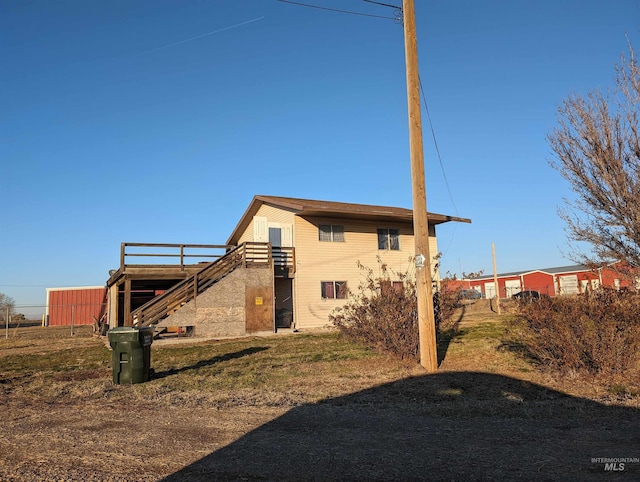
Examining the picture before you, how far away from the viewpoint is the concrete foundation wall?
19969mm

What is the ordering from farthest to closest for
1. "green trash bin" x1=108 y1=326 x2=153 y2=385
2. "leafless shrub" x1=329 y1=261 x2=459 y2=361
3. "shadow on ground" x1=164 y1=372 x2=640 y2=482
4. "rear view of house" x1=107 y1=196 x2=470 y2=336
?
"rear view of house" x1=107 y1=196 x2=470 y2=336, "leafless shrub" x1=329 y1=261 x2=459 y2=361, "green trash bin" x1=108 y1=326 x2=153 y2=385, "shadow on ground" x1=164 y1=372 x2=640 y2=482

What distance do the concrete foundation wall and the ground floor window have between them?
332 cm

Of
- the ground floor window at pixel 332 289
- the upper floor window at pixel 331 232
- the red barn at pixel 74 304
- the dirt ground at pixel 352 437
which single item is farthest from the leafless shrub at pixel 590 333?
the red barn at pixel 74 304

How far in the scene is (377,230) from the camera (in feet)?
85.3

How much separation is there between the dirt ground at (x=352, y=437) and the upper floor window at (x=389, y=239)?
17.9 metres

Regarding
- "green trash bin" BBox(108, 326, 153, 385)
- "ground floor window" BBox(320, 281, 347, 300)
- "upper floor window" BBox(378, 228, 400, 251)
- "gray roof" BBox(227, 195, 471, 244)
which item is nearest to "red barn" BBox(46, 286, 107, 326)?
"gray roof" BBox(227, 195, 471, 244)

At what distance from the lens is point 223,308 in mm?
20781

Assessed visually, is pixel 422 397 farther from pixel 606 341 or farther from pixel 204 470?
pixel 204 470

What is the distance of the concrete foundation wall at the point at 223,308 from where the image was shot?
20.0m

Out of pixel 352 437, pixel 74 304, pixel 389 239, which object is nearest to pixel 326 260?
pixel 389 239

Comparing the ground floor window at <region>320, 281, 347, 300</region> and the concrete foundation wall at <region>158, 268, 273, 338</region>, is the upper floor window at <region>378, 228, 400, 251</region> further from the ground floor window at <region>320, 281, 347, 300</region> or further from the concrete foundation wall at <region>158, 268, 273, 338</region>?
the concrete foundation wall at <region>158, 268, 273, 338</region>

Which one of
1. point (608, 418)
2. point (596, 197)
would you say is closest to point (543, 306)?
point (608, 418)

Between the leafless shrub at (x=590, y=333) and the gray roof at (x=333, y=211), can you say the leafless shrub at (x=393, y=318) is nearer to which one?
the leafless shrub at (x=590, y=333)

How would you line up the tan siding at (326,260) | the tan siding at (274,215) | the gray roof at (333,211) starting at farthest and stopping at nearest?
the tan siding at (274,215) → the tan siding at (326,260) → the gray roof at (333,211)
